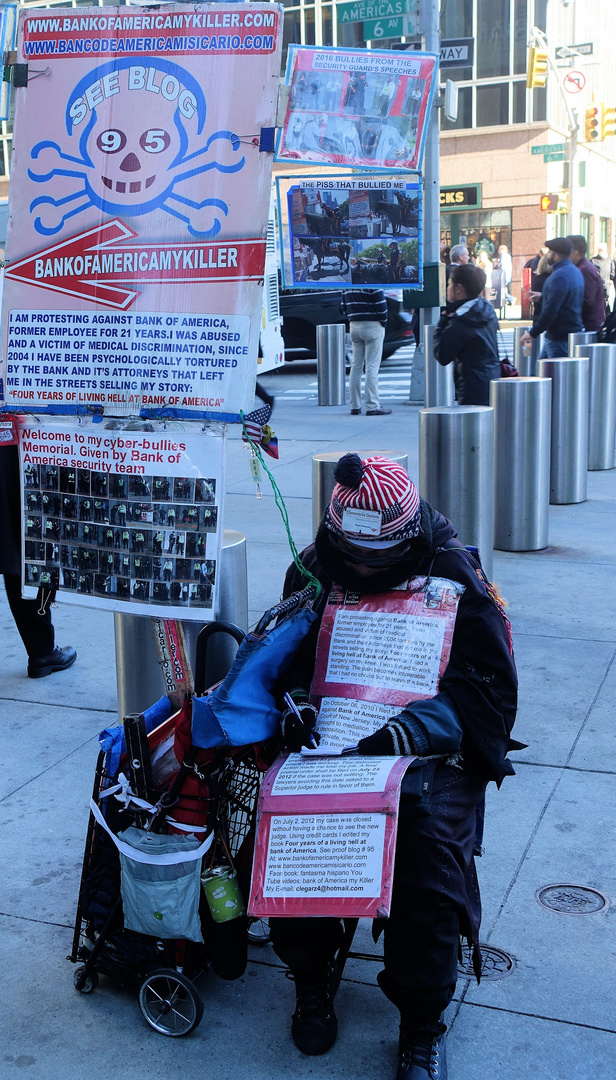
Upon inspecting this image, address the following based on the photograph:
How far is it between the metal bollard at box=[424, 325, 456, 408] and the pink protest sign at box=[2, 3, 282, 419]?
9479 mm

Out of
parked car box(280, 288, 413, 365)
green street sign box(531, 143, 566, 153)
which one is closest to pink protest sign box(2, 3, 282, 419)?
parked car box(280, 288, 413, 365)

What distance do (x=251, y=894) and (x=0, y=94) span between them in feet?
8.50

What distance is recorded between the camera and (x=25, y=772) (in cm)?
420

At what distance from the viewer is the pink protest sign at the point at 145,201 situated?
9.16 feet

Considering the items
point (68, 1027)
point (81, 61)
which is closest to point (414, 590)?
point (68, 1027)

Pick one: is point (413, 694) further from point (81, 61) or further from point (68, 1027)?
point (81, 61)

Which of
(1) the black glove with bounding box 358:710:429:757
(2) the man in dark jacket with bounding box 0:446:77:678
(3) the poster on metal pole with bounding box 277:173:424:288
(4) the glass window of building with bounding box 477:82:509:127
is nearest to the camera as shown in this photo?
(1) the black glove with bounding box 358:710:429:757

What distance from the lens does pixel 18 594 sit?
501 cm

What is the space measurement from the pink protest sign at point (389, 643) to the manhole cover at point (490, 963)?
782 mm

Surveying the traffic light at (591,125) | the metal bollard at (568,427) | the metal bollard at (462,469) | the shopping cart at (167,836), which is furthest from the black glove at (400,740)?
the traffic light at (591,125)

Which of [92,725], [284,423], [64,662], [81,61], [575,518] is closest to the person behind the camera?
[81,61]

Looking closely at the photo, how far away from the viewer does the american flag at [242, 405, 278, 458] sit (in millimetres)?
2816

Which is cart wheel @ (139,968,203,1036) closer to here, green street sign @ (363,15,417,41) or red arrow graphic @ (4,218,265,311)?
red arrow graphic @ (4,218,265,311)

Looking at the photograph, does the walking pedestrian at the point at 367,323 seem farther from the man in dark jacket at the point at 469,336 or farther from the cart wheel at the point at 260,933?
the cart wheel at the point at 260,933
